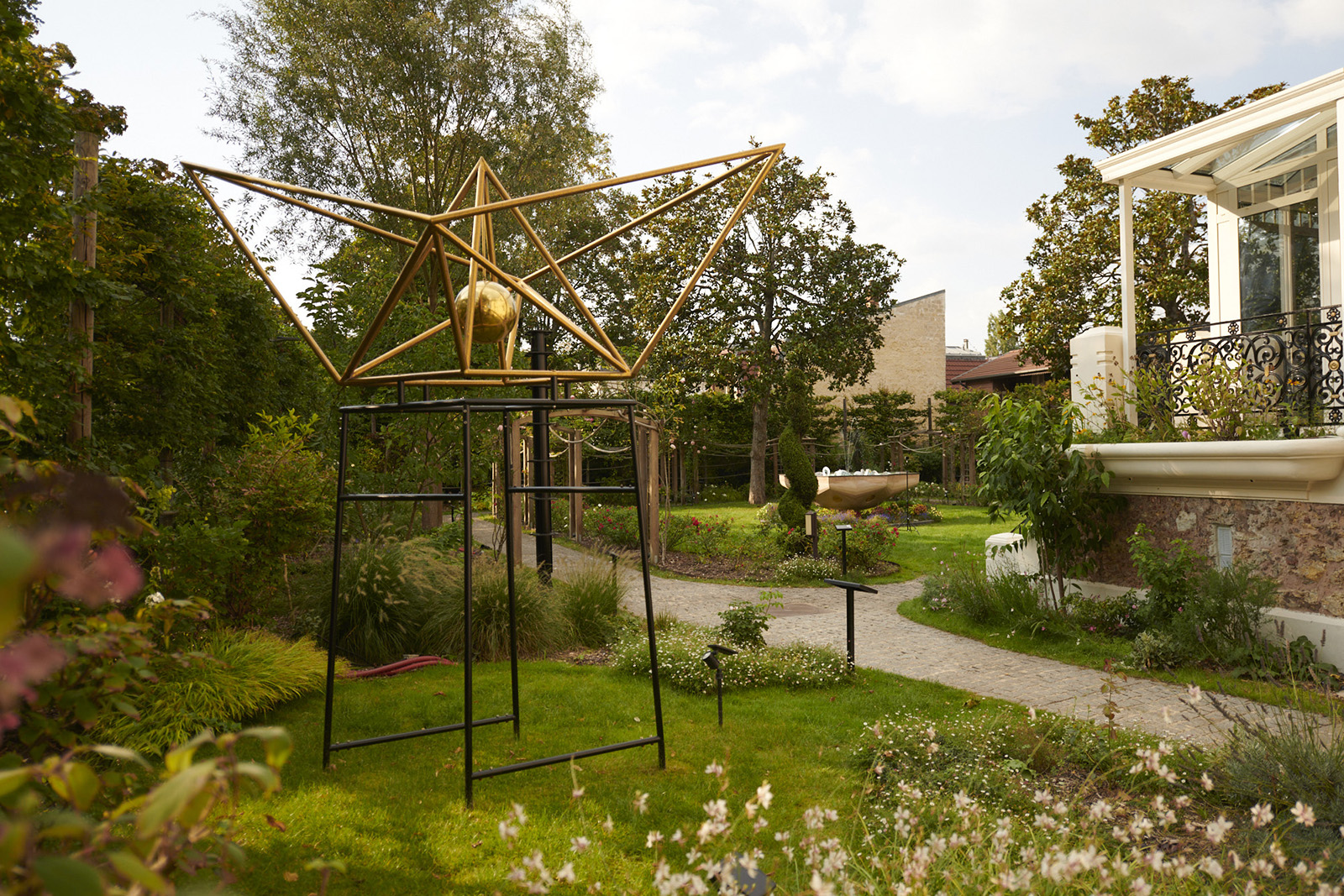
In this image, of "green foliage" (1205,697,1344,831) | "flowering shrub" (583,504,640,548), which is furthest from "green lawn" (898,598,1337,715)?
"flowering shrub" (583,504,640,548)

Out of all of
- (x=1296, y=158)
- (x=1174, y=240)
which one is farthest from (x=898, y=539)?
(x=1174, y=240)

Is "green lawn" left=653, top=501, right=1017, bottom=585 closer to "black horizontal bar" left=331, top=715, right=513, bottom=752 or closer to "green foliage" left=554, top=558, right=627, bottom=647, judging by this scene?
"green foliage" left=554, top=558, right=627, bottom=647

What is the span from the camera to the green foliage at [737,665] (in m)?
5.39

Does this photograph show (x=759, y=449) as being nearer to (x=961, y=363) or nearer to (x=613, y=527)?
(x=613, y=527)

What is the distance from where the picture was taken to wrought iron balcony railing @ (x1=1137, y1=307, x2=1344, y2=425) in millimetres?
6535

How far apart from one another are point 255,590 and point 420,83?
11413 mm

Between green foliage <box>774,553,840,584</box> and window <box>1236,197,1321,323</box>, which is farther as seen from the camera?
green foliage <box>774,553,840,584</box>

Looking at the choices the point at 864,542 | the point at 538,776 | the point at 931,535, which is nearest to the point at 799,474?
the point at 931,535

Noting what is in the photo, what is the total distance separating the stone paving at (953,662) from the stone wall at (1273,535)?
1.36 meters

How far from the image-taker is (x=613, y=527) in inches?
533

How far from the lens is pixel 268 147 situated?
47.4 ft

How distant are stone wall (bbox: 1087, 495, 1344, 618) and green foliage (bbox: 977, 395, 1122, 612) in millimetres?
307

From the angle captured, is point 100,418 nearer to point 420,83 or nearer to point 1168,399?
point 1168,399

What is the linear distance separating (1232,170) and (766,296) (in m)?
13.8
